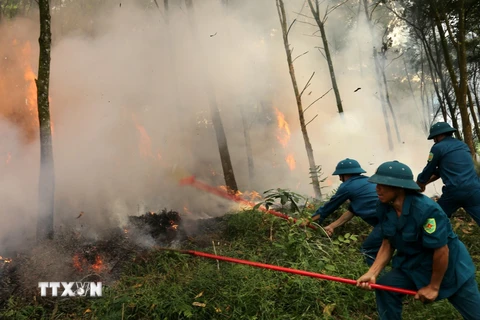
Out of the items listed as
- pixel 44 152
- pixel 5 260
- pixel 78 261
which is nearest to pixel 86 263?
pixel 78 261

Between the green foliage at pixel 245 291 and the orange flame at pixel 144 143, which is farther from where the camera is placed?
the orange flame at pixel 144 143

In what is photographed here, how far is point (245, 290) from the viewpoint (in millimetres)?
4078

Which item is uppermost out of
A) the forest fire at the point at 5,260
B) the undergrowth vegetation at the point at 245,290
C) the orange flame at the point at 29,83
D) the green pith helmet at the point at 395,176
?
the orange flame at the point at 29,83

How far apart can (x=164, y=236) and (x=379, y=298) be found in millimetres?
4477

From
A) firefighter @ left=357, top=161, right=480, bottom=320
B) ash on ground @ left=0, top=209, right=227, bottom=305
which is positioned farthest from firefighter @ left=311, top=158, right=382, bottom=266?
ash on ground @ left=0, top=209, right=227, bottom=305

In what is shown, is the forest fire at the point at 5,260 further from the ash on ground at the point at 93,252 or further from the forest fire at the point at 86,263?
the forest fire at the point at 86,263

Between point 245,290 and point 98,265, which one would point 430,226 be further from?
point 98,265

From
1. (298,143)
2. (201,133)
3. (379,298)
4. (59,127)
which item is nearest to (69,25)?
(59,127)

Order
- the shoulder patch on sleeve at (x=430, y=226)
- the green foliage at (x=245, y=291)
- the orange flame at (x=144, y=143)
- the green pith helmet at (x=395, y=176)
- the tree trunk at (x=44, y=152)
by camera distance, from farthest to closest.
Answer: the orange flame at (x=144, y=143)
the tree trunk at (x=44, y=152)
the green foliage at (x=245, y=291)
the green pith helmet at (x=395, y=176)
the shoulder patch on sleeve at (x=430, y=226)

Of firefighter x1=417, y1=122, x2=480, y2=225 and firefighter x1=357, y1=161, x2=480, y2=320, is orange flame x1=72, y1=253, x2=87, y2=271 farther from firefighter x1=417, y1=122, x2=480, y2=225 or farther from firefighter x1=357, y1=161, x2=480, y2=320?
firefighter x1=417, y1=122, x2=480, y2=225

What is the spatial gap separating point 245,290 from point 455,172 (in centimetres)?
347

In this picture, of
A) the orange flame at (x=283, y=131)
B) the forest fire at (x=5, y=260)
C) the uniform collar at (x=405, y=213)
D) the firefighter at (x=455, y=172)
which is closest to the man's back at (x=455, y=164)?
the firefighter at (x=455, y=172)

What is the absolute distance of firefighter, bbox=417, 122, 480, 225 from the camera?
177 inches

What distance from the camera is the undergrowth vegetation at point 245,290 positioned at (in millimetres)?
3783
